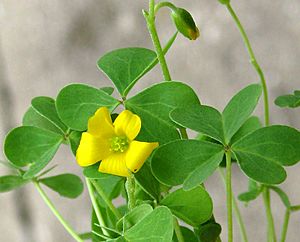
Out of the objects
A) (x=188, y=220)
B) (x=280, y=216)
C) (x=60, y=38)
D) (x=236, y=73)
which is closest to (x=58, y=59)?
(x=60, y=38)

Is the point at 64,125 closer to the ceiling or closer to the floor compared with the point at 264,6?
closer to the floor

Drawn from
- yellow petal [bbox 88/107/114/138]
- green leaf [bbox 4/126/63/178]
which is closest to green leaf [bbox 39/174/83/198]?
green leaf [bbox 4/126/63/178]

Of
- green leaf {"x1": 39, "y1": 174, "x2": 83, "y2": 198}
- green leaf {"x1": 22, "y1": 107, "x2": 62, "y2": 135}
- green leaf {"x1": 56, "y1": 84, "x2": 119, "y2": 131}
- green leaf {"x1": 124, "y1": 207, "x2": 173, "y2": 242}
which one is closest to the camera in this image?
green leaf {"x1": 124, "y1": 207, "x2": 173, "y2": 242}

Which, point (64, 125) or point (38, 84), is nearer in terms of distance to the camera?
point (64, 125)

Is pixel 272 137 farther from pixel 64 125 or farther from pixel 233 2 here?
pixel 233 2

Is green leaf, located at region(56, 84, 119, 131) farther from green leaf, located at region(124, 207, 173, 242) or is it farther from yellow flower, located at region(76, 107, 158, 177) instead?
green leaf, located at region(124, 207, 173, 242)

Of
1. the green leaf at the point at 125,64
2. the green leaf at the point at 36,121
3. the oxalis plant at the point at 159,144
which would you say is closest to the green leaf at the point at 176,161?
the oxalis plant at the point at 159,144
